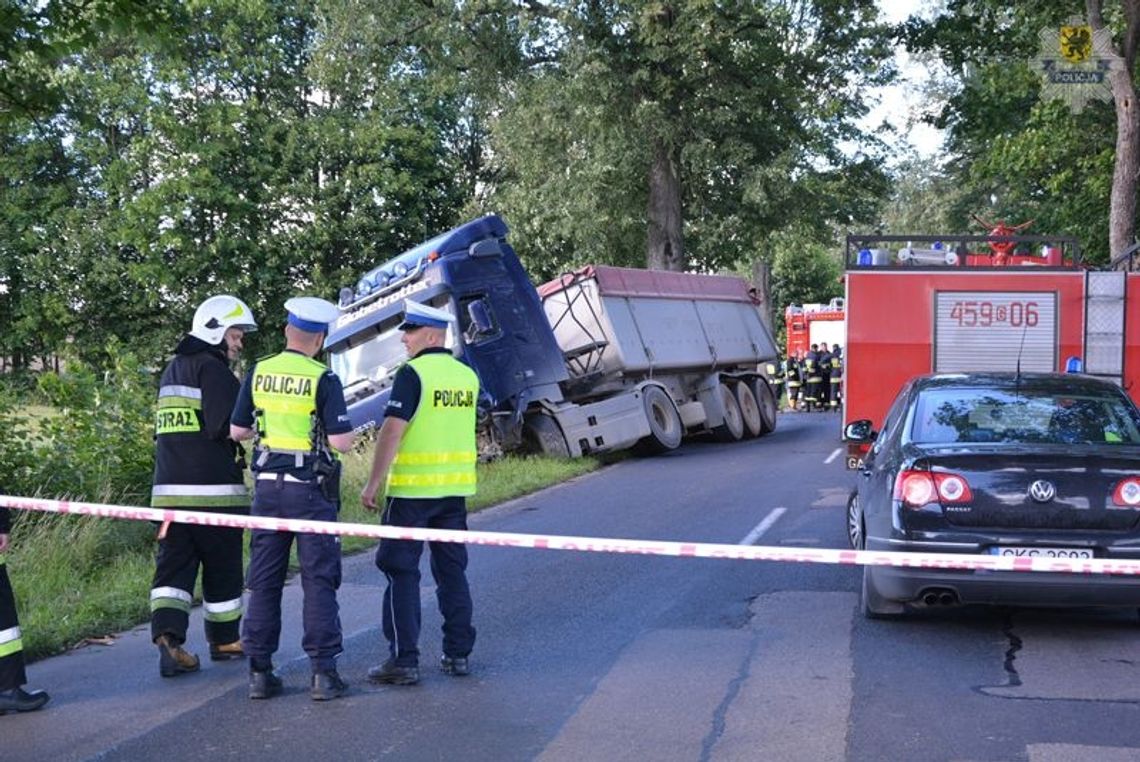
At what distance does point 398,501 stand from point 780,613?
2.82 metres

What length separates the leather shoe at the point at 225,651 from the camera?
7.43 m

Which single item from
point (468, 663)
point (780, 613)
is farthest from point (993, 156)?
point (468, 663)

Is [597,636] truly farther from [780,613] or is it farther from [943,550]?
[943,550]

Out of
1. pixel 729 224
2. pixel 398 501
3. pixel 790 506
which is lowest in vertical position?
pixel 790 506

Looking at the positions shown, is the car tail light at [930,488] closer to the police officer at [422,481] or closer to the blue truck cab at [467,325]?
the police officer at [422,481]

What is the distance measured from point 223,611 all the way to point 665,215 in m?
24.7

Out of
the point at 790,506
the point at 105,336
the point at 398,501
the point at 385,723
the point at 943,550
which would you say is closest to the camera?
the point at 385,723

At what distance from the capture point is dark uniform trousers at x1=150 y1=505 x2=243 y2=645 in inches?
280

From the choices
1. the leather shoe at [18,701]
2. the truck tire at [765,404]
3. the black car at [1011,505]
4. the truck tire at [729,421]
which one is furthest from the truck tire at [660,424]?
the leather shoe at [18,701]

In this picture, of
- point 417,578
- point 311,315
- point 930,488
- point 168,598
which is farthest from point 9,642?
point 930,488

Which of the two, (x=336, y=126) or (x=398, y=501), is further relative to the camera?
(x=336, y=126)

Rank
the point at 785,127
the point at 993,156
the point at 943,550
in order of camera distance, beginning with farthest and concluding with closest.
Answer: the point at 785,127
the point at 993,156
the point at 943,550

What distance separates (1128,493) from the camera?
746cm

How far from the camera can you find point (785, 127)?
A: 30.8 metres
